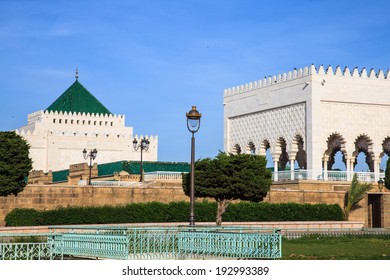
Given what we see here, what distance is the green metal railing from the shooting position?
13.7 meters

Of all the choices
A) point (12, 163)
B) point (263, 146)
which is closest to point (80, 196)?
point (12, 163)

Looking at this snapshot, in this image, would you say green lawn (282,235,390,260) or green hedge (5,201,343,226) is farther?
green hedge (5,201,343,226)

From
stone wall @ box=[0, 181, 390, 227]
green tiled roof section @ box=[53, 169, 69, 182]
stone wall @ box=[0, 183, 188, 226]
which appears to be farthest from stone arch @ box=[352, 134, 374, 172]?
green tiled roof section @ box=[53, 169, 69, 182]

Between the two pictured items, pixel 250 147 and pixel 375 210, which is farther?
pixel 250 147

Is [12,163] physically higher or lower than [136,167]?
lower

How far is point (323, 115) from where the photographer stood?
3547 cm

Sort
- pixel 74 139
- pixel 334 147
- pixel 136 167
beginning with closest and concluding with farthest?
pixel 136 167 < pixel 334 147 < pixel 74 139

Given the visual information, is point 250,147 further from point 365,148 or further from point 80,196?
point 80,196

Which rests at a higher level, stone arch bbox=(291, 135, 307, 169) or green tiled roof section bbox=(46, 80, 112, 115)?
green tiled roof section bbox=(46, 80, 112, 115)

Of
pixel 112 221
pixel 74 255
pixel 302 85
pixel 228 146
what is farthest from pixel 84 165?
pixel 74 255

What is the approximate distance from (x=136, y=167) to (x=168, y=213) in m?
12.3

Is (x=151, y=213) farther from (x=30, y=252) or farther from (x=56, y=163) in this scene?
(x=56, y=163)

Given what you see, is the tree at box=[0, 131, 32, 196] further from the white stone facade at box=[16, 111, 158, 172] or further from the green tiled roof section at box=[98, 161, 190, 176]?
the white stone facade at box=[16, 111, 158, 172]

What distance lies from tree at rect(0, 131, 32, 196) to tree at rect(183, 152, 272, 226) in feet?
17.9
